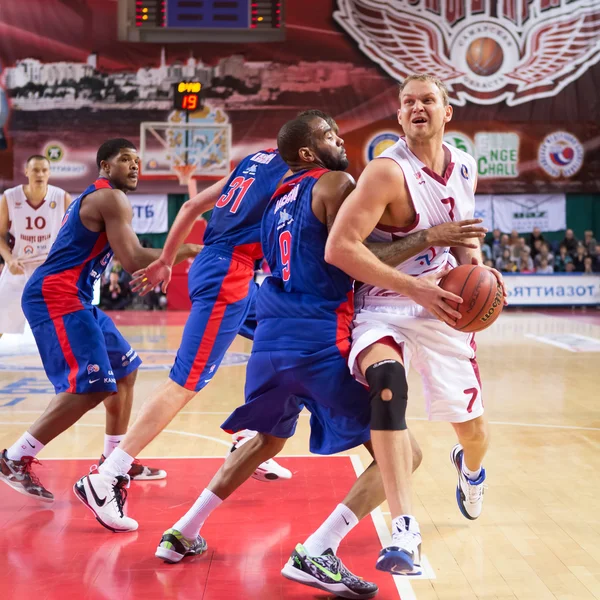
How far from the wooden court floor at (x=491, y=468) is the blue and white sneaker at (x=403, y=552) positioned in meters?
0.40

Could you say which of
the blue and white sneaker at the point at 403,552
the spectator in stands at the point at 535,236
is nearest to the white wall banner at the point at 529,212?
the spectator in stands at the point at 535,236

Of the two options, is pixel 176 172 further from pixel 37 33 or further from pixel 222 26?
pixel 37 33

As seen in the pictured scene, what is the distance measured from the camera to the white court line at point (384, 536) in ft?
9.96

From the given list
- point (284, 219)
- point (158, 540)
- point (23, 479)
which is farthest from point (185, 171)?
point (284, 219)

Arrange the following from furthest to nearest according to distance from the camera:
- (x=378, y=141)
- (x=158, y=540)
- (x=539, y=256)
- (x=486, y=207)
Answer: (x=486, y=207) → (x=378, y=141) → (x=539, y=256) → (x=158, y=540)

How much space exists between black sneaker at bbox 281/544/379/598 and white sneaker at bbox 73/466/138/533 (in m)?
1.01

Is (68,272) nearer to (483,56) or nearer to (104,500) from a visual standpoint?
(104,500)

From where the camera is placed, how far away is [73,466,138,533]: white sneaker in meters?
3.70

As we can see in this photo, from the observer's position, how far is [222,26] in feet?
61.1

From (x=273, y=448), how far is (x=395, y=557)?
84 cm

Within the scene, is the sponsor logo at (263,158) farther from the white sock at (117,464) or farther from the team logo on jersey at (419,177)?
the white sock at (117,464)

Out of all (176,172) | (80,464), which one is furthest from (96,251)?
(176,172)

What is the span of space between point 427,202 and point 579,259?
15.9 metres

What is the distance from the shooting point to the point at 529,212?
66.3ft
